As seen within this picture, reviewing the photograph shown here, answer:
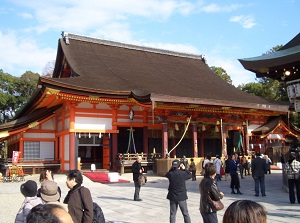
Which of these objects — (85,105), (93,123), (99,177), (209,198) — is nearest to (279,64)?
(209,198)

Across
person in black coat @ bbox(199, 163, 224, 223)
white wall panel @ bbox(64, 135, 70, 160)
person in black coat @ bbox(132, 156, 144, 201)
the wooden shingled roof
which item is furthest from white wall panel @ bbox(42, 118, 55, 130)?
person in black coat @ bbox(199, 163, 224, 223)

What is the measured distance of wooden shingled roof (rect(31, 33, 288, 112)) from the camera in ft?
63.2

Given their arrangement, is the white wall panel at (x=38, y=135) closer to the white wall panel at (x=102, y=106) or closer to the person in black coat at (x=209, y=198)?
the white wall panel at (x=102, y=106)

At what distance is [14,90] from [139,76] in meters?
26.4

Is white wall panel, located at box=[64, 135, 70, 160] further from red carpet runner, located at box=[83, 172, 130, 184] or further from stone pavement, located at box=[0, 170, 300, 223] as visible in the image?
stone pavement, located at box=[0, 170, 300, 223]

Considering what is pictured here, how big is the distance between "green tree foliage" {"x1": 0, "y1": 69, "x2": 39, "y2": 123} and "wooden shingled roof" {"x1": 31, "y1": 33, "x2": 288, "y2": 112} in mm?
18230

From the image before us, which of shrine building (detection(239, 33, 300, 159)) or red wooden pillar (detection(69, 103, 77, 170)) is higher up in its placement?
shrine building (detection(239, 33, 300, 159))

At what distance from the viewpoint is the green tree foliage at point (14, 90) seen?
41.8m

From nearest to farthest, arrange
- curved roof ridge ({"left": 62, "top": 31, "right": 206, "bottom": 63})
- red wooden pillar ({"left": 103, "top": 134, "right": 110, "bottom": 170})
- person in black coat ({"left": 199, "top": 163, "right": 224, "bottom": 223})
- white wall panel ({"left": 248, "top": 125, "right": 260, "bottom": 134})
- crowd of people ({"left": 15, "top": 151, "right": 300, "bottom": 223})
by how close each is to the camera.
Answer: crowd of people ({"left": 15, "top": 151, "right": 300, "bottom": 223}) < person in black coat ({"left": 199, "top": 163, "right": 224, "bottom": 223}) < red wooden pillar ({"left": 103, "top": 134, "right": 110, "bottom": 170}) < curved roof ridge ({"left": 62, "top": 31, "right": 206, "bottom": 63}) < white wall panel ({"left": 248, "top": 125, "right": 260, "bottom": 134})

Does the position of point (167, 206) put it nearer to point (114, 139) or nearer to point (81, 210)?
point (81, 210)

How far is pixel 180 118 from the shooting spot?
2150 centimetres

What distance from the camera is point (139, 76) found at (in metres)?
23.2

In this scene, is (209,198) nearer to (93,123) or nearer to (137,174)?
(137,174)

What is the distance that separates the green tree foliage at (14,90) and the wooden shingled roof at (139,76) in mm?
18230
